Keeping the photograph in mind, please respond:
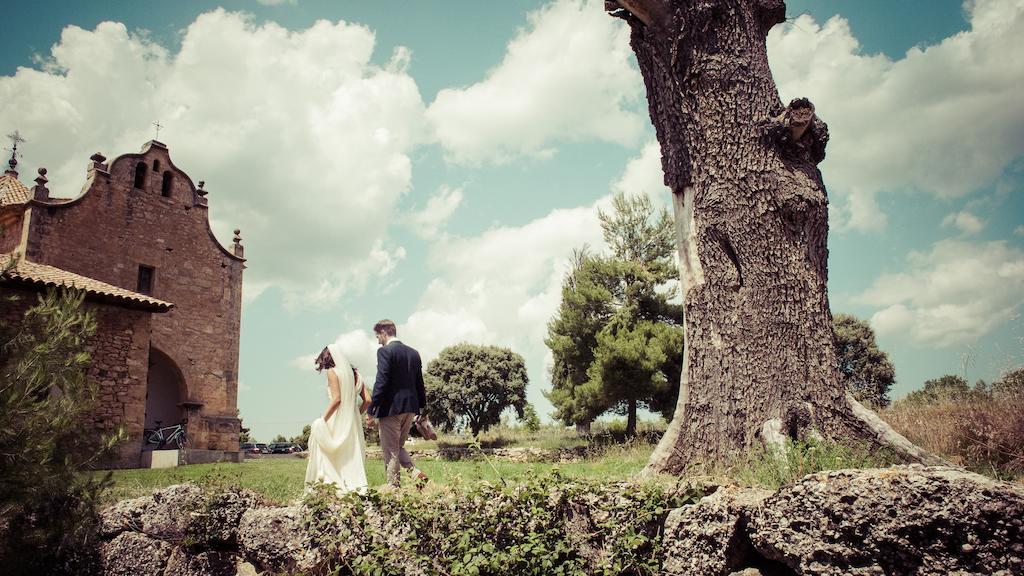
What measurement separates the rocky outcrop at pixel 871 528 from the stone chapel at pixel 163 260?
20.7 metres

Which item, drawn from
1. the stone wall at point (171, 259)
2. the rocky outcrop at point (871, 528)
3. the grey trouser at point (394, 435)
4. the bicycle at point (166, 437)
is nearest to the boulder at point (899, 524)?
the rocky outcrop at point (871, 528)

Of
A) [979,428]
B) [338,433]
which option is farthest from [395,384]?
[979,428]

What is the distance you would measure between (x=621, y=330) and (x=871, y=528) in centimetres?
1674

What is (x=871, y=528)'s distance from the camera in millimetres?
3131

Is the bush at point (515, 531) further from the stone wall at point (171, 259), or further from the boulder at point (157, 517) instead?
the stone wall at point (171, 259)

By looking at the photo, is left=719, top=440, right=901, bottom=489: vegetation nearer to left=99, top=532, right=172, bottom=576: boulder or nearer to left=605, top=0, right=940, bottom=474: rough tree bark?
left=605, top=0, right=940, bottom=474: rough tree bark

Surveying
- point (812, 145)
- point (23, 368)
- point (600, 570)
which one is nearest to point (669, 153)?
point (812, 145)

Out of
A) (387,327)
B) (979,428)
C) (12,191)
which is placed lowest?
(979,428)

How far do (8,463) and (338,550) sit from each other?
8.94ft

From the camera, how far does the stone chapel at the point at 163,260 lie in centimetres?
1905

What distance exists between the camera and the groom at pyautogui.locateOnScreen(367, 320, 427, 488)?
6281 mm

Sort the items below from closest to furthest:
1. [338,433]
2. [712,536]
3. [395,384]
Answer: [712,536]
[338,433]
[395,384]

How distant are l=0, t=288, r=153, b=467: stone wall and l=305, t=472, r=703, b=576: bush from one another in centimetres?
1291

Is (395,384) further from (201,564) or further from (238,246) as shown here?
(238,246)
